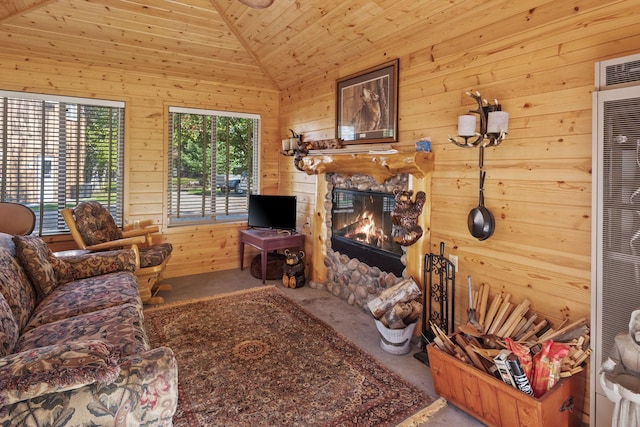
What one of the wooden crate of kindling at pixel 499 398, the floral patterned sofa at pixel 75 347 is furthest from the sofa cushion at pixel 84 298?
the wooden crate of kindling at pixel 499 398

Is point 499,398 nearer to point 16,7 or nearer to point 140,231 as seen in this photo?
point 140,231

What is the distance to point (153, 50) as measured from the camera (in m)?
4.10

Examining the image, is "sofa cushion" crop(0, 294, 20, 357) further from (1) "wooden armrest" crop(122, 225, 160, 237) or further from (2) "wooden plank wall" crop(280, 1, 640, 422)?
(2) "wooden plank wall" crop(280, 1, 640, 422)

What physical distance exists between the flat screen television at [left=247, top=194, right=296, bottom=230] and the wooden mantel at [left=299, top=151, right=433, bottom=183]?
0.59m

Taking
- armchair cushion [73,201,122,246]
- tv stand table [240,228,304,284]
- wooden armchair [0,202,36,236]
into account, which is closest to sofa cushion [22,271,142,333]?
armchair cushion [73,201,122,246]

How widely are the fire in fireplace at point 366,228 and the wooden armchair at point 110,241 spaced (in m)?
1.94

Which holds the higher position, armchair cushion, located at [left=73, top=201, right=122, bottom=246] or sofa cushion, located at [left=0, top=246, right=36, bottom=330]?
armchair cushion, located at [left=73, top=201, right=122, bottom=246]

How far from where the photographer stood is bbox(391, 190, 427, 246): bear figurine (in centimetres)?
300

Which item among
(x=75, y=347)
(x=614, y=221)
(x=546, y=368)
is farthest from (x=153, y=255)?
(x=614, y=221)

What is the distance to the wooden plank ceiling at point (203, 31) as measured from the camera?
324 cm

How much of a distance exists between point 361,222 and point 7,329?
9.50ft

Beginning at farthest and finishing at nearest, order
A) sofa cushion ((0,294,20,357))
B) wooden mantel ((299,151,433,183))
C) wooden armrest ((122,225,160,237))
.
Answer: wooden armrest ((122,225,160,237))
wooden mantel ((299,151,433,183))
sofa cushion ((0,294,20,357))

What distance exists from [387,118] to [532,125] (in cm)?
140

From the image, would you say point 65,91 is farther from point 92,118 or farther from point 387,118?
point 387,118
